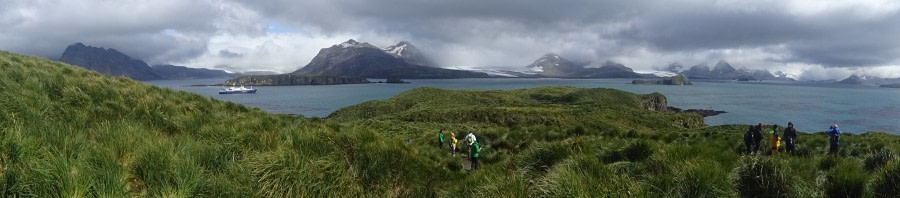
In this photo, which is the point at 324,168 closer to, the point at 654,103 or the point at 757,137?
the point at 757,137

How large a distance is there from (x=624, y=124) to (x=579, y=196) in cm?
7462

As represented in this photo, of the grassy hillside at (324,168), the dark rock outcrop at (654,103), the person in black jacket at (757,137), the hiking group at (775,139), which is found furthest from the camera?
the dark rock outcrop at (654,103)

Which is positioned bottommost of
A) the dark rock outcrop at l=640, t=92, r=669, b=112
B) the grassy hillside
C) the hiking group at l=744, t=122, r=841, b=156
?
the dark rock outcrop at l=640, t=92, r=669, b=112

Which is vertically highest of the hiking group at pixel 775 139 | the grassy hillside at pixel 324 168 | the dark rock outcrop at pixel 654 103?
the grassy hillside at pixel 324 168

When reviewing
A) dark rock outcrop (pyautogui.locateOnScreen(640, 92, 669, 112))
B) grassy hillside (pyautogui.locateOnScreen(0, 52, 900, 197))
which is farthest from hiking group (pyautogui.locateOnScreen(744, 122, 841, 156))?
dark rock outcrop (pyautogui.locateOnScreen(640, 92, 669, 112))

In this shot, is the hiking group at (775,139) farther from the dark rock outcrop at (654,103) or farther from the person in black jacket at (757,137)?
the dark rock outcrop at (654,103)

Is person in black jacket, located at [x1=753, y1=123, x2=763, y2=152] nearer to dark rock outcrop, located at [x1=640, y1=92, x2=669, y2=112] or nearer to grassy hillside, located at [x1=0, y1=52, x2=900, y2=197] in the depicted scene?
grassy hillside, located at [x1=0, y1=52, x2=900, y2=197]

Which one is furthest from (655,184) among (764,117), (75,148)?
(764,117)

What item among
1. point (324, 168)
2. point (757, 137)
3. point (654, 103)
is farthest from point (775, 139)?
point (654, 103)

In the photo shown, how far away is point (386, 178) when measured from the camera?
7.80 meters

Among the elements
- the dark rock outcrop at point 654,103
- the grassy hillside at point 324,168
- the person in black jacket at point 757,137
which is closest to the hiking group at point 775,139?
the person in black jacket at point 757,137

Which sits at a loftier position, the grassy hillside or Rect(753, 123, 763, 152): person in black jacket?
the grassy hillside

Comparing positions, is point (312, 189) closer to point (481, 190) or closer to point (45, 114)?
point (481, 190)

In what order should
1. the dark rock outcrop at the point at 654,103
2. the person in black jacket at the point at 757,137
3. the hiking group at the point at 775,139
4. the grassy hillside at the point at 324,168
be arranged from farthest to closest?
1. the dark rock outcrop at the point at 654,103
2. the person in black jacket at the point at 757,137
3. the hiking group at the point at 775,139
4. the grassy hillside at the point at 324,168
